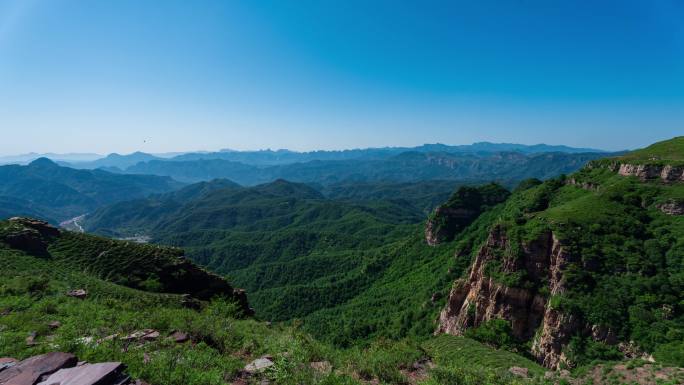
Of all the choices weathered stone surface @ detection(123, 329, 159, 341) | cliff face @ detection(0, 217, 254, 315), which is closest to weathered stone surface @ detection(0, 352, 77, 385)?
weathered stone surface @ detection(123, 329, 159, 341)

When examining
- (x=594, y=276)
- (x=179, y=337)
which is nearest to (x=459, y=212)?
(x=594, y=276)

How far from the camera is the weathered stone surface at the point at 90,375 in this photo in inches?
434

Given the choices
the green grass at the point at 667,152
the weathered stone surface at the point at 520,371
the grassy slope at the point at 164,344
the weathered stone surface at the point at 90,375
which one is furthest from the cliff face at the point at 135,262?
the green grass at the point at 667,152

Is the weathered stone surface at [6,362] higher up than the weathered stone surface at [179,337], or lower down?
higher up

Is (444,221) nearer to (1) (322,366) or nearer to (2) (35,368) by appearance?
(1) (322,366)

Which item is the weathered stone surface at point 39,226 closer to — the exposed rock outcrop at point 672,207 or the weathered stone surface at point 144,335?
the weathered stone surface at point 144,335

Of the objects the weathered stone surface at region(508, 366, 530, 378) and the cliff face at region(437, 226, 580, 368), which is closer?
the weathered stone surface at region(508, 366, 530, 378)

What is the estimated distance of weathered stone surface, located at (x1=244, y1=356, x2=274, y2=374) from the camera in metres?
16.1

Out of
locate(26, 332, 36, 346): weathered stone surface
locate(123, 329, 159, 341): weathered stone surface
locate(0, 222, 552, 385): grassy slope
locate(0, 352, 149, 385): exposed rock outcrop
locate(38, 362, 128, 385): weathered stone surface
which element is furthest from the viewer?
locate(123, 329, 159, 341): weathered stone surface

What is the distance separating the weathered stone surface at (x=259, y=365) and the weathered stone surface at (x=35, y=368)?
288 inches

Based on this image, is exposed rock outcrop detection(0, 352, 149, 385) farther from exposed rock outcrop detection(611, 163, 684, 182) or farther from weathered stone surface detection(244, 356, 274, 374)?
exposed rock outcrop detection(611, 163, 684, 182)

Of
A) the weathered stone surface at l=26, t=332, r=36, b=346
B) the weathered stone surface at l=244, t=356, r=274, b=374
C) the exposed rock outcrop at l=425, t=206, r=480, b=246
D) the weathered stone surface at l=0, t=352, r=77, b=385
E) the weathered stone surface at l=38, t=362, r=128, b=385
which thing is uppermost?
the weathered stone surface at l=38, t=362, r=128, b=385

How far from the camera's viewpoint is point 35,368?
12.0 metres

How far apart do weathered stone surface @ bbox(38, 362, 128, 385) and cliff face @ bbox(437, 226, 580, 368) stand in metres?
46.8
